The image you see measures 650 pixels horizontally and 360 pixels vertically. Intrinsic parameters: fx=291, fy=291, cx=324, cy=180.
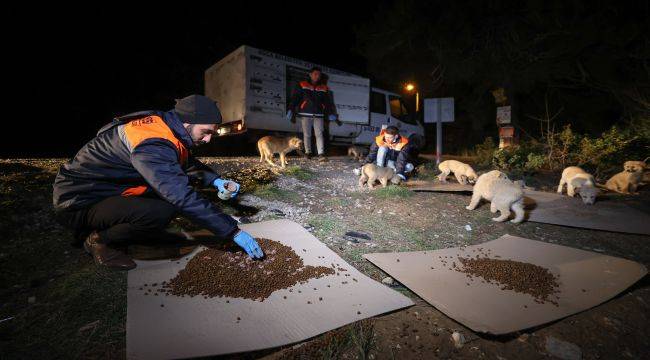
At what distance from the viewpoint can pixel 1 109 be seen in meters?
11.1

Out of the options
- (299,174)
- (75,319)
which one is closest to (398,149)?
(299,174)

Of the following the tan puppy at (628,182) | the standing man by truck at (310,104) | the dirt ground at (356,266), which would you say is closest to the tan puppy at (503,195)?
the dirt ground at (356,266)

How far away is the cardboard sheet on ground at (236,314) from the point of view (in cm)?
160


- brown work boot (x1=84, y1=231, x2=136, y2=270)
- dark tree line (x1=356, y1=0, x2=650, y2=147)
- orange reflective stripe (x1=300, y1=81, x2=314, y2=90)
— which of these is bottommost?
brown work boot (x1=84, y1=231, x2=136, y2=270)

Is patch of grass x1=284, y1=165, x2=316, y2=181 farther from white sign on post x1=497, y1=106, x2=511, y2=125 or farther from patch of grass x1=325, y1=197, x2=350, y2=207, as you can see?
white sign on post x1=497, y1=106, x2=511, y2=125

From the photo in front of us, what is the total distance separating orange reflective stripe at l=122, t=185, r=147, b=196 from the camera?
2580 millimetres

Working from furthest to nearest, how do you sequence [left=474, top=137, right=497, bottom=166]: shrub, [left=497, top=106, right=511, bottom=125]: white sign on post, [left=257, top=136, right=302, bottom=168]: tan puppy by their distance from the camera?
[left=474, top=137, right=497, bottom=166]: shrub → [left=497, top=106, right=511, bottom=125]: white sign on post → [left=257, top=136, right=302, bottom=168]: tan puppy

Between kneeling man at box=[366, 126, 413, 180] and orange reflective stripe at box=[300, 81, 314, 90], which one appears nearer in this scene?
kneeling man at box=[366, 126, 413, 180]

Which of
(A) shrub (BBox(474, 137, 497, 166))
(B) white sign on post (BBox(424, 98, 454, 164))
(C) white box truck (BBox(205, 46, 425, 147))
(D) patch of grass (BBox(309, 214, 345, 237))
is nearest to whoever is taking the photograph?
(D) patch of grass (BBox(309, 214, 345, 237))

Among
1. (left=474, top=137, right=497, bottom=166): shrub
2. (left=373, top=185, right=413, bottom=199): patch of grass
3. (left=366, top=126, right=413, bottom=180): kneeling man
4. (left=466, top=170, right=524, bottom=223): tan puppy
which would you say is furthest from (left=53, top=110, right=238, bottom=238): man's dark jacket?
(left=474, top=137, right=497, bottom=166): shrub

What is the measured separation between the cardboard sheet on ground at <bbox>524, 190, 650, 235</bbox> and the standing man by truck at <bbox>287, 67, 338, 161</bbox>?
4.98 metres

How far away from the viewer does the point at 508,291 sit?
2.18 meters

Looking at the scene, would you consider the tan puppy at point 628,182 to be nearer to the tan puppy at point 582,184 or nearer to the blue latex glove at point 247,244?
the tan puppy at point 582,184

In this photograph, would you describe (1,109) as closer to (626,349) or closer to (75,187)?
(75,187)
